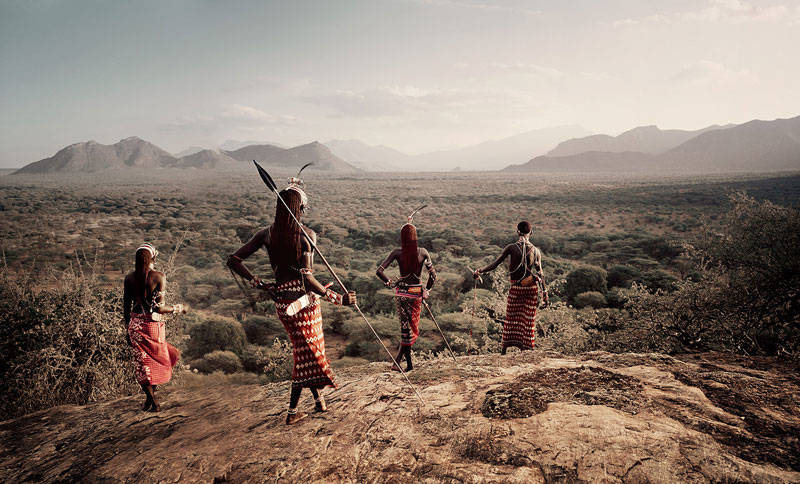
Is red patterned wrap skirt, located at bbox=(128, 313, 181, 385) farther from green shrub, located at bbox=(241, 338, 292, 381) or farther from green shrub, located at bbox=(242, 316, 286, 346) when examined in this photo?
green shrub, located at bbox=(242, 316, 286, 346)

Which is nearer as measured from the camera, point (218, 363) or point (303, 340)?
point (303, 340)

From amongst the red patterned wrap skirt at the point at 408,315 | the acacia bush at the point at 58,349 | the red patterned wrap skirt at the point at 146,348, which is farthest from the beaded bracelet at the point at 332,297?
the acacia bush at the point at 58,349

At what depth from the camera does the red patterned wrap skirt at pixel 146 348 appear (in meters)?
4.34

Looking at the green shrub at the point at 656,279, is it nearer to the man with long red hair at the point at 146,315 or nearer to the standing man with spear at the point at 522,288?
the standing man with spear at the point at 522,288

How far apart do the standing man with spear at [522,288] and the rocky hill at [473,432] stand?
1.58 metres

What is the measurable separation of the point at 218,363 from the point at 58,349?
3.34m

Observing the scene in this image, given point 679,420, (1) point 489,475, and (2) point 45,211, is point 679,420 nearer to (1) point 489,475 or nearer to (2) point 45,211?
(1) point 489,475

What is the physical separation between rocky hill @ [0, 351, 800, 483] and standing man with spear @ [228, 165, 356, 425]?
0.41m

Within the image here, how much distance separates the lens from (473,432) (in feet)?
10.3

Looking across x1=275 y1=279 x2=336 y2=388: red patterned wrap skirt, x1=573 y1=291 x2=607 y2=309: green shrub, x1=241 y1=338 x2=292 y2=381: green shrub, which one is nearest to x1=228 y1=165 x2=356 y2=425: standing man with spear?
x1=275 y1=279 x2=336 y2=388: red patterned wrap skirt

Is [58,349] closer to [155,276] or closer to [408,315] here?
[155,276]

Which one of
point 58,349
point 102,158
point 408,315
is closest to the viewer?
point 58,349

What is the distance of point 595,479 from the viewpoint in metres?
2.45

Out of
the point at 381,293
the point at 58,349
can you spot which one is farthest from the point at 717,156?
the point at 58,349
